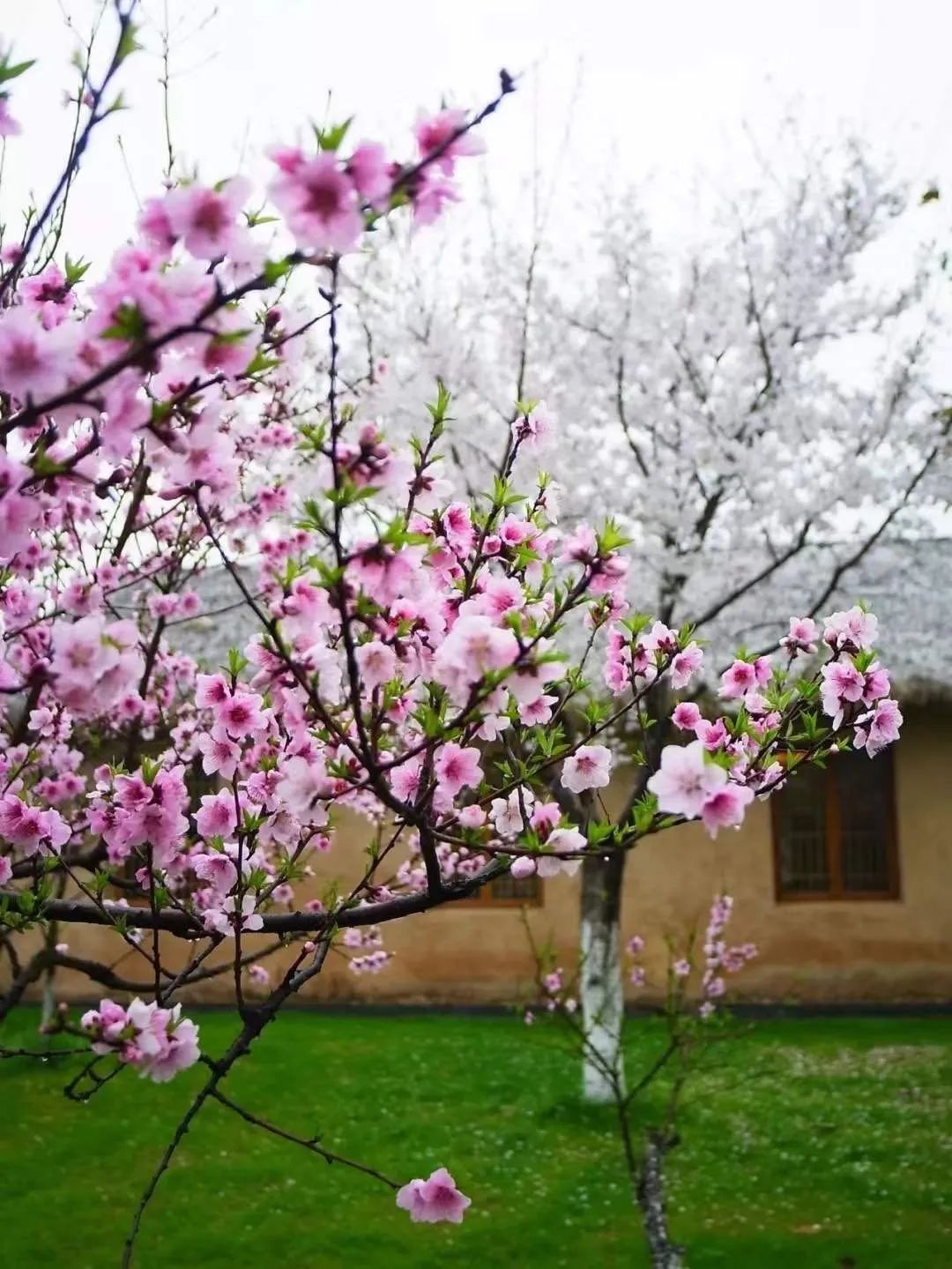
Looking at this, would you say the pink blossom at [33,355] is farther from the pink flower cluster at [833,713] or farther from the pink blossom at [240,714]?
the pink flower cluster at [833,713]

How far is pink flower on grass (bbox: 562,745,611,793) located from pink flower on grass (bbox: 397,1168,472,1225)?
2.71 ft

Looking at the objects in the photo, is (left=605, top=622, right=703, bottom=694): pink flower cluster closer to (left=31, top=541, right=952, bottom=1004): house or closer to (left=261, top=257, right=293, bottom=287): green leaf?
(left=261, top=257, right=293, bottom=287): green leaf

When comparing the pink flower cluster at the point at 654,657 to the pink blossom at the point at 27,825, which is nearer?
the pink blossom at the point at 27,825

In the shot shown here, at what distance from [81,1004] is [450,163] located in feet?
35.6

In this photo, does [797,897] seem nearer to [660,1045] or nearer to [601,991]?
[660,1045]

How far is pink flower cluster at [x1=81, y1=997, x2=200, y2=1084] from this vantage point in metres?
1.74

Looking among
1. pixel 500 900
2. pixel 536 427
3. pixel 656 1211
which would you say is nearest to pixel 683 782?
pixel 536 427

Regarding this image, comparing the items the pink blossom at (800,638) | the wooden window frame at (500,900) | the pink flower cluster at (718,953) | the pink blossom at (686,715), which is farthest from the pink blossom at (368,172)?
the wooden window frame at (500,900)

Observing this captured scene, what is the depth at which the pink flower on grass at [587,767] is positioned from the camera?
226 centimetres

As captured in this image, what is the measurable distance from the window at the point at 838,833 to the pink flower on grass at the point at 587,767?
854 cm

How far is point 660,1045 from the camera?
8.55m

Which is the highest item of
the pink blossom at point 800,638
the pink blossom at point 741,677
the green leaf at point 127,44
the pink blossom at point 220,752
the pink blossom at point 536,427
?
the green leaf at point 127,44

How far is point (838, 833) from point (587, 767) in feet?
29.2

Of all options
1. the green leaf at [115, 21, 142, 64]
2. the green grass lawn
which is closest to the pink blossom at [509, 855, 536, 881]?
the green leaf at [115, 21, 142, 64]
